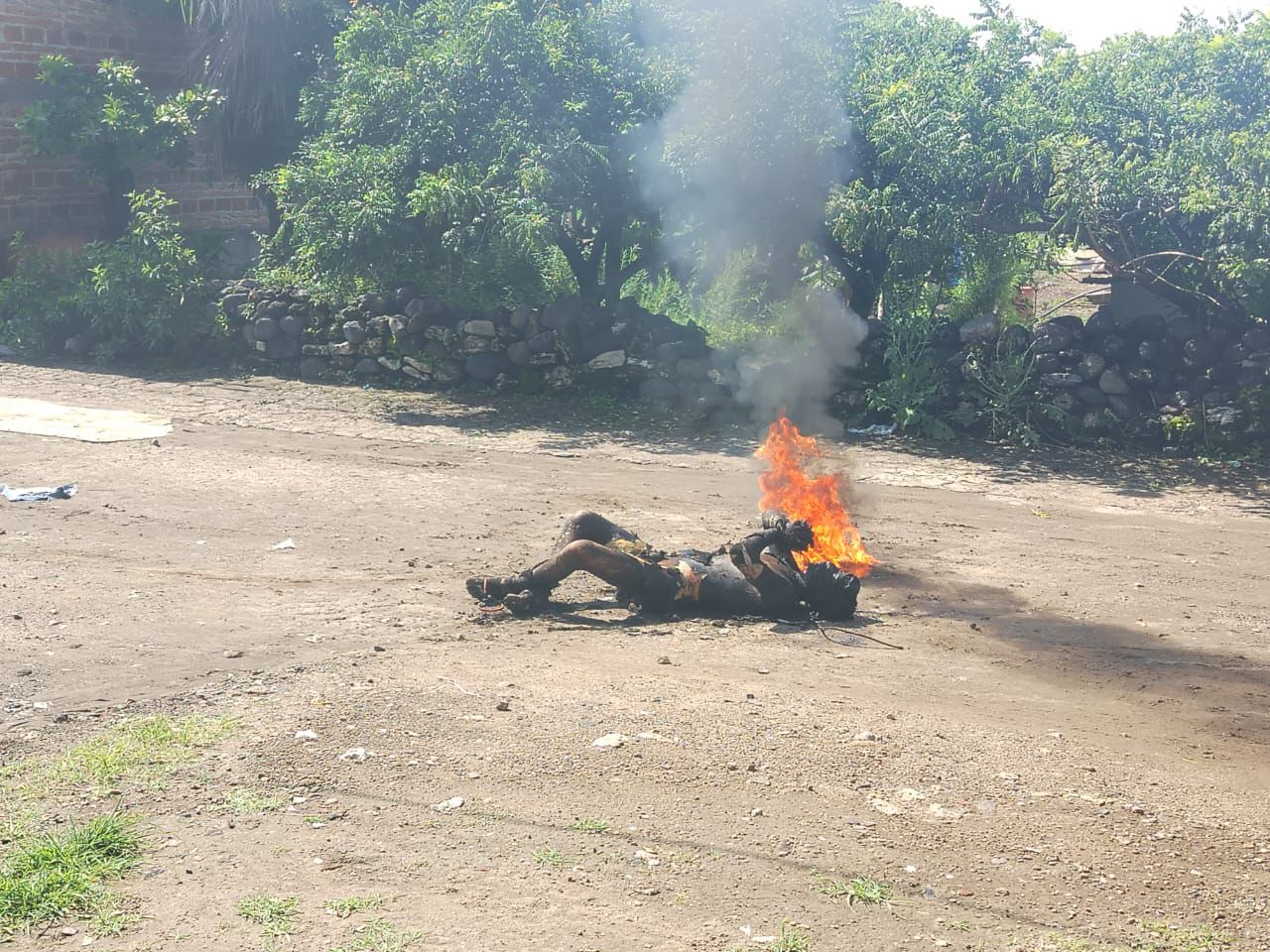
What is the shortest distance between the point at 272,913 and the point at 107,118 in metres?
16.8

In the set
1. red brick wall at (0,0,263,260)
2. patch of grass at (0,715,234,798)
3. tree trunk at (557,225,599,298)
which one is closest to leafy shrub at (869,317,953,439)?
tree trunk at (557,225,599,298)

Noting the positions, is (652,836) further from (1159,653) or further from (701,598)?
(1159,653)

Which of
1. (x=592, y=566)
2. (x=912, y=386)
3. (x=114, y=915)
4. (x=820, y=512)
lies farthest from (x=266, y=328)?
(x=114, y=915)

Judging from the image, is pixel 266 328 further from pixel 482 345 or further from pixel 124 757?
pixel 124 757

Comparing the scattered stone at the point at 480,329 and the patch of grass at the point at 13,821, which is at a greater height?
the scattered stone at the point at 480,329

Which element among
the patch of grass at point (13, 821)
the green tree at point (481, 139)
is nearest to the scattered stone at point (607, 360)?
the green tree at point (481, 139)

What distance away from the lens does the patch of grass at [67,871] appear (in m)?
4.12

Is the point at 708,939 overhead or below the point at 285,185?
below

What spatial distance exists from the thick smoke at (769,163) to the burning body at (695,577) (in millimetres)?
6596

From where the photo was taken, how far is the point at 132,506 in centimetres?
1012

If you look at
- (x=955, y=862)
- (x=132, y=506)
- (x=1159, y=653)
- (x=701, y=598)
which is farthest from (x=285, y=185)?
(x=955, y=862)

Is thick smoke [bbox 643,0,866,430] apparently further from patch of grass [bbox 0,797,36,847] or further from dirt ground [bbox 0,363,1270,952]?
patch of grass [bbox 0,797,36,847]

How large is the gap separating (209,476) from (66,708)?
551 cm

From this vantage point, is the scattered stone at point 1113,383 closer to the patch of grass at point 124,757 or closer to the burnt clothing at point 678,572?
the burnt clothing at point 678,572
